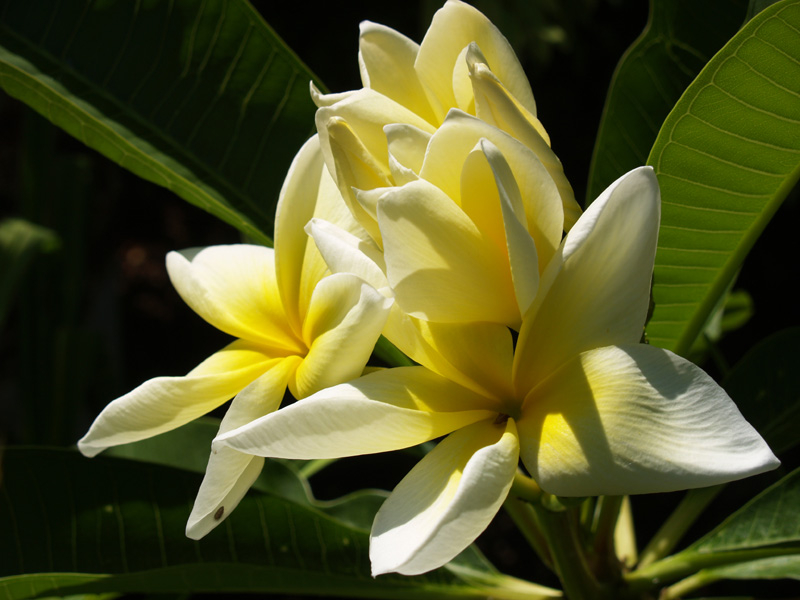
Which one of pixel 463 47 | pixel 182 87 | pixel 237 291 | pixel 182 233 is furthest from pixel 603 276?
pixel 182 233

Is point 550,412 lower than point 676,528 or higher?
higher

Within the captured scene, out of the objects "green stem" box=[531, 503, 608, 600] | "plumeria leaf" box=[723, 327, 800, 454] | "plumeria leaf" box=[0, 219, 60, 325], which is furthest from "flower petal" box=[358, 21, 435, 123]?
"plumeria leaf" box=[0, 219, 60, 325]

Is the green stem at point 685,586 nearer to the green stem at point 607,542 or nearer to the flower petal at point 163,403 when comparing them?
the green stem at point 607,542

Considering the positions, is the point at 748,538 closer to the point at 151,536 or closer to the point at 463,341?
the point at 463,341

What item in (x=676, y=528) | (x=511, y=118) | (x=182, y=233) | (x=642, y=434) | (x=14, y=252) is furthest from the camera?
(x=182, y=233)

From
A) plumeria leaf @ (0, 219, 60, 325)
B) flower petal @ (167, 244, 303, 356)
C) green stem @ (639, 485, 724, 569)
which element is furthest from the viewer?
plumeria leaf @ (0, 219, 60, 325)

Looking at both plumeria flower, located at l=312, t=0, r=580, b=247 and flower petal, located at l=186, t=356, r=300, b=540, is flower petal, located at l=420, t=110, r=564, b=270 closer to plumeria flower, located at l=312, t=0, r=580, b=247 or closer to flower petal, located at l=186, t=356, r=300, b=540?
plumeria flower, located at l=312, t=0, r=580, b=247

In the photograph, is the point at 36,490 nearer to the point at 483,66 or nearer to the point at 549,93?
the point at 483,66
